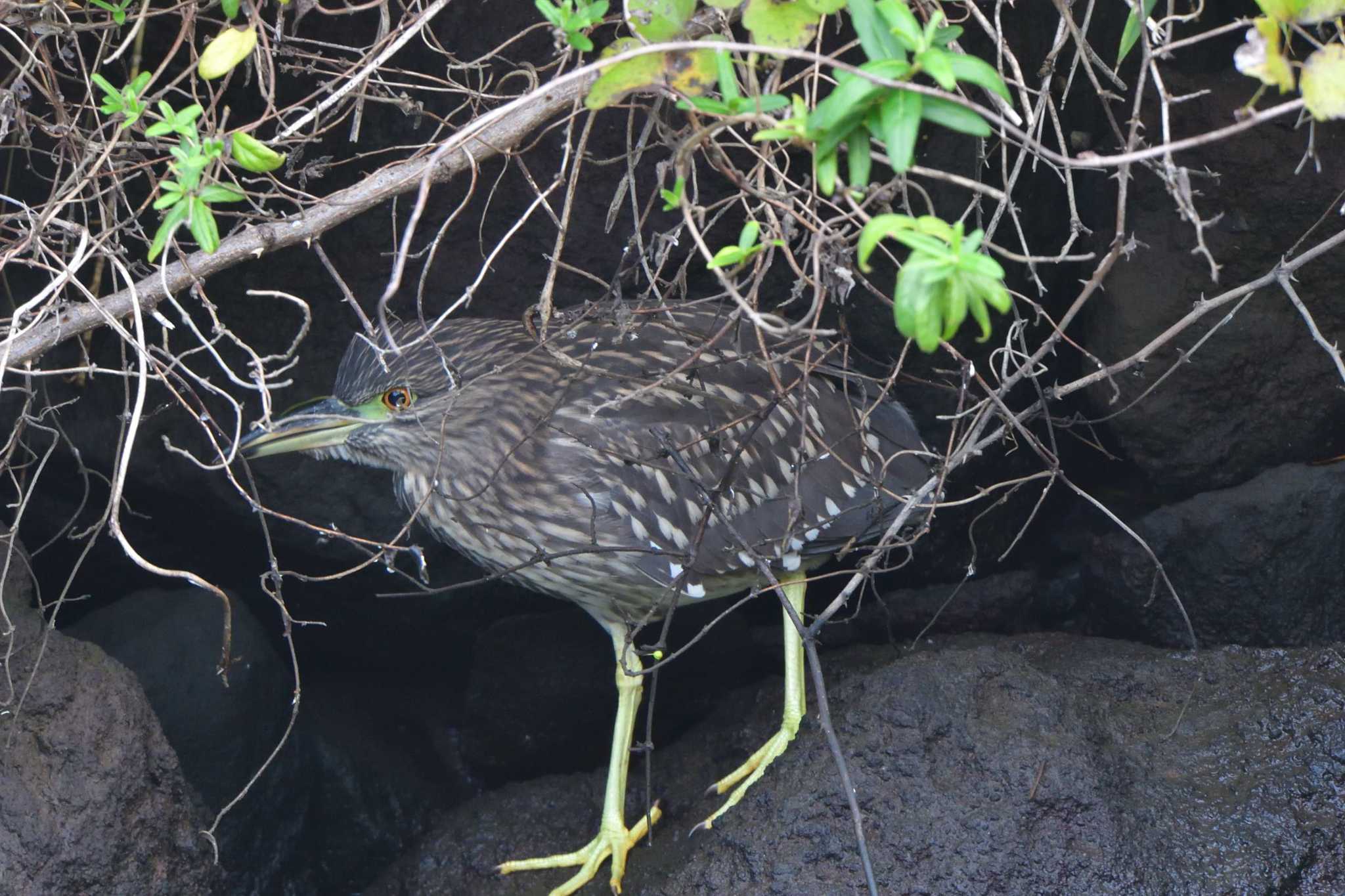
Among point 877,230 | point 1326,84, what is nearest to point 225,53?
point 877,230

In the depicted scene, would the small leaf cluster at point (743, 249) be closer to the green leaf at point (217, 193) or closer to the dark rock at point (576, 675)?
the green leaf at point (217, 193)

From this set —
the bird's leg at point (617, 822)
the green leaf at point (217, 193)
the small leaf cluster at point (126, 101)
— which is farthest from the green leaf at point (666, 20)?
the bird's leg at point (617, 822)

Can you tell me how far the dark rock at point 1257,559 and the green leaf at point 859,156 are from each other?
84.9 inches

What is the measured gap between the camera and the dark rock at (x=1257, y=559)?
342 cm

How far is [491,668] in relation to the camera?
3.98 metres

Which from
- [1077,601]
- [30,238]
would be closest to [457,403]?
[30,238]

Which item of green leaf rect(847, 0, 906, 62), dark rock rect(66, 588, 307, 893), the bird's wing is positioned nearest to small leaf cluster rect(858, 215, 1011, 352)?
green leaf rect(847, 0, 906, 62)

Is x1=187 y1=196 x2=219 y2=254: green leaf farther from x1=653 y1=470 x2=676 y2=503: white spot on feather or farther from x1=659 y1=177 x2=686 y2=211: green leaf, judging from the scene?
x1=653 y1=470 x2=676 y2=503: white spot on feather

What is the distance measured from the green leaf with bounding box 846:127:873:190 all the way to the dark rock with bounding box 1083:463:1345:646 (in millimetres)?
2157

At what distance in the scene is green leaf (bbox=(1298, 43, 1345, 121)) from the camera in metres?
1.64

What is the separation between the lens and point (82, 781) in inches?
108

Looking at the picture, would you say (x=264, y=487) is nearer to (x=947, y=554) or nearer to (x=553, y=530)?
(x=553, y=530)

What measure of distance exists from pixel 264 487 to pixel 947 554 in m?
2.09

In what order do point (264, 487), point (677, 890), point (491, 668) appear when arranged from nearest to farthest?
point (677, 890)
point (264, 487)
point (491, 668)
